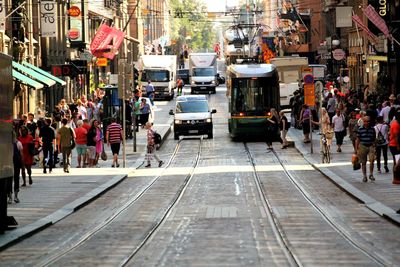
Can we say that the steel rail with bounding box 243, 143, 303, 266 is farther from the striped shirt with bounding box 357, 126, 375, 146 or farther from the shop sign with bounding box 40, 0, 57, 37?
the shop sign with bounding box 40, 0, 57, 37

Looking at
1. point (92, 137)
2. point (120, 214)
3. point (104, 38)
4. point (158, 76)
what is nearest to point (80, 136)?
point (92, 137)

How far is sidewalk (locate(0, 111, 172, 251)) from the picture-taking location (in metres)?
22.9

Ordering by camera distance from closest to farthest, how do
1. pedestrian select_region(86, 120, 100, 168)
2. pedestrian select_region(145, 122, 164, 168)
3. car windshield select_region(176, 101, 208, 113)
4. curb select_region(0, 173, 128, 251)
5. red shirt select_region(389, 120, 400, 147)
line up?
1. curb select_region(0, 173, 128, 251)
2. red shirt select_region(389, 120, 400, 147)
3. pedestrian select_region(86, 120, 100, 168)
4. pedestrian select_region(145, 122, 164, 168)
5. car windshield select_region(176, 101, 208, 113)

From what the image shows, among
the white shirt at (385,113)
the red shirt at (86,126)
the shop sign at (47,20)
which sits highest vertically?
the shop sign at (47,20)

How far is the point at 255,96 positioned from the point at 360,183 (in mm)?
21926

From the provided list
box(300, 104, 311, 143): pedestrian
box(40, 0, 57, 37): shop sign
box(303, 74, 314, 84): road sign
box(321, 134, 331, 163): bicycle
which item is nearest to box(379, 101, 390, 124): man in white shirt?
box(321, 134, 331, 163): bicycle

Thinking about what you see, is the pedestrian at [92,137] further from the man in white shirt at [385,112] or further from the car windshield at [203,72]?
the car windshield at [203,72]

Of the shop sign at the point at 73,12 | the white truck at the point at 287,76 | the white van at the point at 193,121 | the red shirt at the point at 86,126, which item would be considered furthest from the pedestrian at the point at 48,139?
Answer: the white truck at the point at 287,76

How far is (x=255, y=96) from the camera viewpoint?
175 feet

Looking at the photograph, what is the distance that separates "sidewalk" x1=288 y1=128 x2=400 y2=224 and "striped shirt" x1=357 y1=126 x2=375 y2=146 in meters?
1.07

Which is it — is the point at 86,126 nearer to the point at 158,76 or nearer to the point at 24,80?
the point at 24,80

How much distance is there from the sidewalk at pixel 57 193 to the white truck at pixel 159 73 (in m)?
50.0

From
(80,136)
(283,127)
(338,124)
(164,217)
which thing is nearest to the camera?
(164,217)

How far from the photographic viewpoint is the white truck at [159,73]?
9569 centimetres
